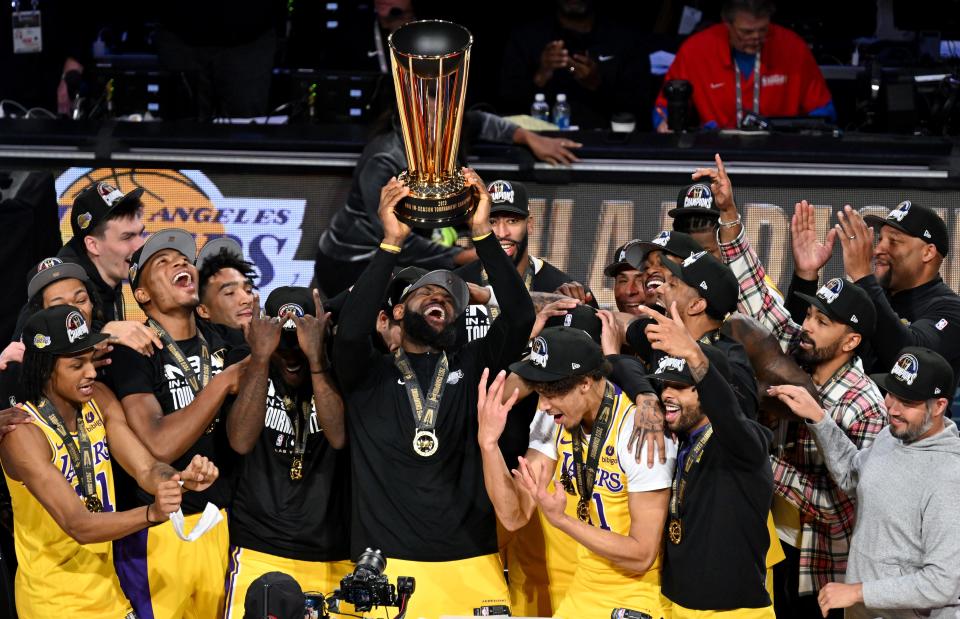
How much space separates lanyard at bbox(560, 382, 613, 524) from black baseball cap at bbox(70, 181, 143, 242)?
9.43 feet

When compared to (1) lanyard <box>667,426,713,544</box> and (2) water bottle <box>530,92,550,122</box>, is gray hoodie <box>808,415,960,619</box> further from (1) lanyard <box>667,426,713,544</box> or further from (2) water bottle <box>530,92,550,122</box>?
(2) water bottle <box>530,92,550,122</box>

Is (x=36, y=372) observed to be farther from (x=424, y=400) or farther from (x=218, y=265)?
(x=424, y=400)

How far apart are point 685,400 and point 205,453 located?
2.24 meters

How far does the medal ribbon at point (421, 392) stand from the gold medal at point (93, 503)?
1371 millimetres

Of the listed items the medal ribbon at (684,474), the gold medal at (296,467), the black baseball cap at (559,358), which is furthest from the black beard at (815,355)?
the gold medal at (296,467)

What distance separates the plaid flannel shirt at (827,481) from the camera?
6371 millimetres

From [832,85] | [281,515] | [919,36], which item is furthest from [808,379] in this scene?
[919,36]

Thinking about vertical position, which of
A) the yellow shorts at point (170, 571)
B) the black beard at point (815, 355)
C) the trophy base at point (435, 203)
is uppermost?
the trophy base at point (435, 203)

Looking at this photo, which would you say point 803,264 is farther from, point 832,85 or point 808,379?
point 832,85

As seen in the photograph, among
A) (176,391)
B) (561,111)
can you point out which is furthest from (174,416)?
(561,111)

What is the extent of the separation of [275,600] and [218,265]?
2.72 meters

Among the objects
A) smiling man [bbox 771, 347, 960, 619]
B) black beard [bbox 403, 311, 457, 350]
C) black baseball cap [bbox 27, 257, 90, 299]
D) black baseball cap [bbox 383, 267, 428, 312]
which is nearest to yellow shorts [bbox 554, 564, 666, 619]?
smiling man [bbox 771, 347, 960, 619]

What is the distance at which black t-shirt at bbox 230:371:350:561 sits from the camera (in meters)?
6.38

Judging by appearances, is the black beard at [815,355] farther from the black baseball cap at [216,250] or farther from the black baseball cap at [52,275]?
the black baseball cap at [52,275]
